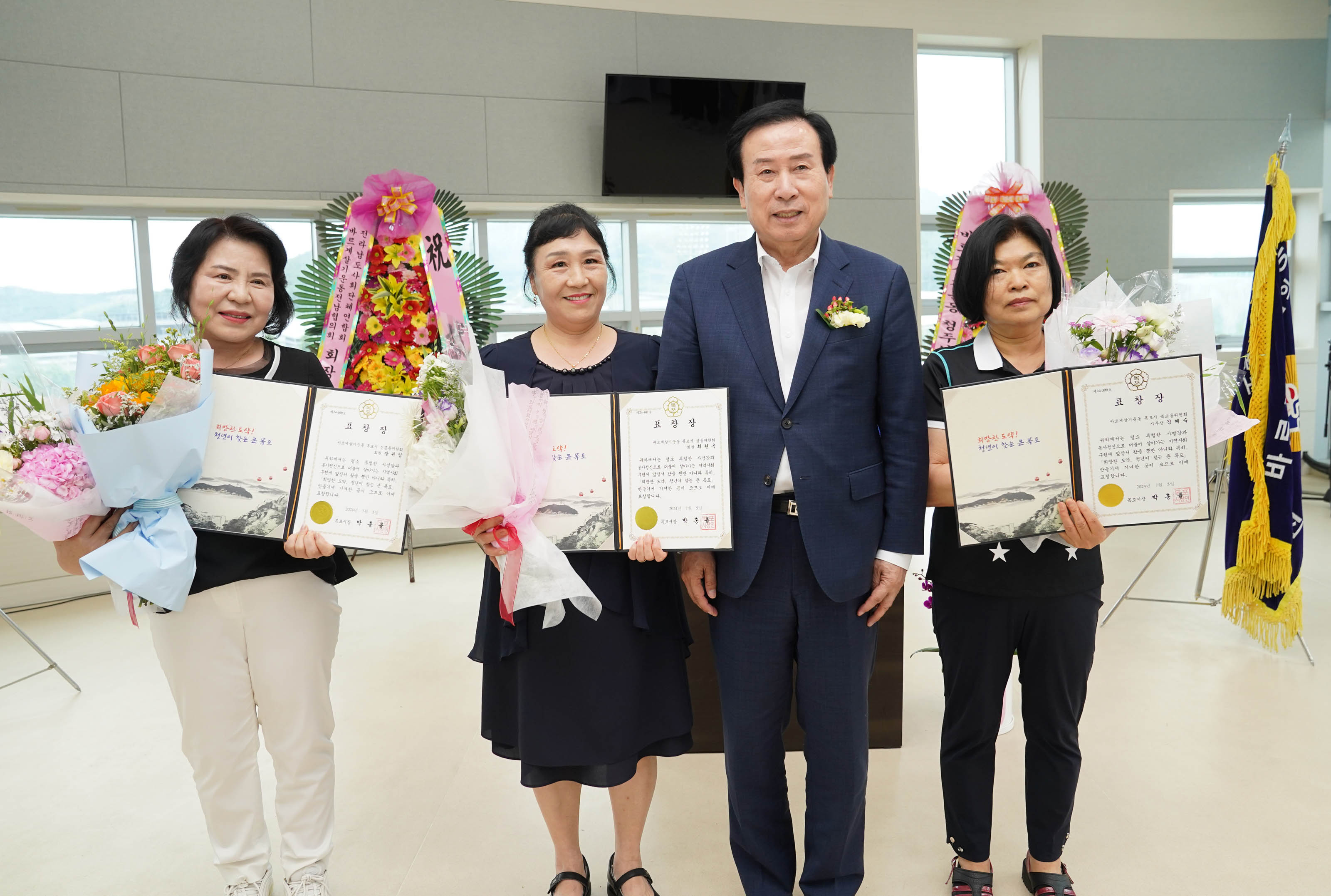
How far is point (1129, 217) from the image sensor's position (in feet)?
23.7

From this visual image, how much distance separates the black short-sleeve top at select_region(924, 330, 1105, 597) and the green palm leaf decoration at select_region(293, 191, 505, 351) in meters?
3.46

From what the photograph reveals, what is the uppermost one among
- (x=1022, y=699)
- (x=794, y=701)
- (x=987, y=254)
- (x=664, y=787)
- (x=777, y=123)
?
(x=777, y=123)

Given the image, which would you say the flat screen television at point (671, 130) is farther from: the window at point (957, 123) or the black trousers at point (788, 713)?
the black trousers at point (788, 713)

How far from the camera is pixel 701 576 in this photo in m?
1.88

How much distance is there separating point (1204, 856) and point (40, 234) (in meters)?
6.65

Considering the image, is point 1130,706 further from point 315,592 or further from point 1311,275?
point 1311,275

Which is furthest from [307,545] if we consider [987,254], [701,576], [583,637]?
[987,254]

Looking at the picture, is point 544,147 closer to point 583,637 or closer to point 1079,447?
point 583,637

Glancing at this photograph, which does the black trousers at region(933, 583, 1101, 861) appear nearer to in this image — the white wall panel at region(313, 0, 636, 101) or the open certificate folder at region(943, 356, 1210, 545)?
the open certificate folder at region(943, 356, 1210, 545)

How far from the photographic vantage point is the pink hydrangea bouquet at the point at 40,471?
1634 millimetres

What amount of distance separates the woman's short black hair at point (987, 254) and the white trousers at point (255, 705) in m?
1.61

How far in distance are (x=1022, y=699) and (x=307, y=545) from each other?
1.66 m

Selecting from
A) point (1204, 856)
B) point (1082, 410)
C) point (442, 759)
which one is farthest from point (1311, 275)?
point (442, 759)

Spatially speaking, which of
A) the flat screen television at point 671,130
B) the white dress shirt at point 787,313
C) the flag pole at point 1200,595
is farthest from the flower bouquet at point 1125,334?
the flat screen television at point 671,130
